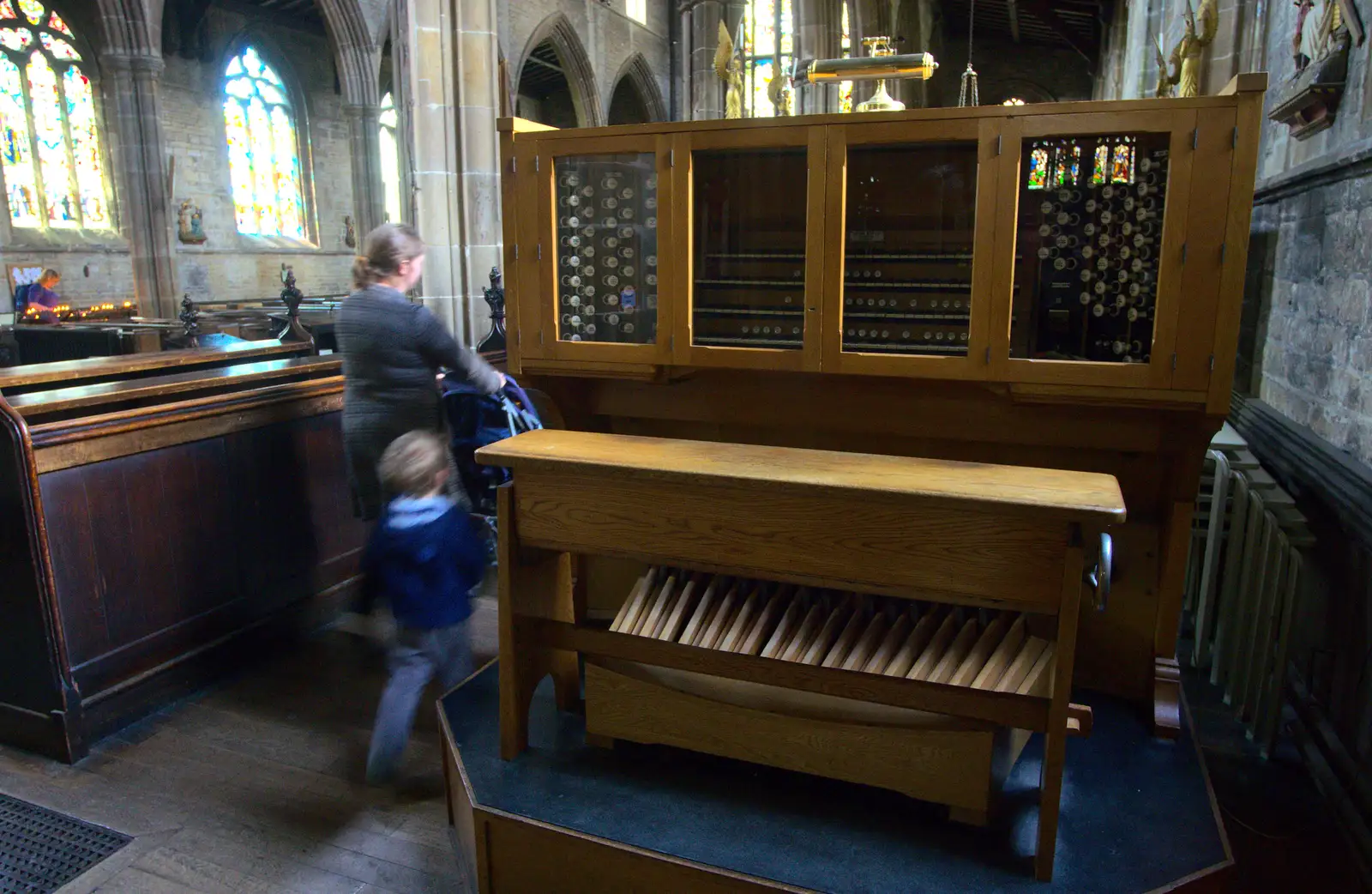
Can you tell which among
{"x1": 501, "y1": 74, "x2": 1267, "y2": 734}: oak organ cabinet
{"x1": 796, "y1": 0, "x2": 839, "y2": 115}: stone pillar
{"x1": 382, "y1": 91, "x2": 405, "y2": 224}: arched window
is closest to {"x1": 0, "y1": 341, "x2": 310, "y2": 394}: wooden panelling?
Answer: {"x1": 501, "y1": 74, "x2": 1267, "y2": 734}: oak organ cabinet

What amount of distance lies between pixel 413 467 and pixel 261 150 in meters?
16.0

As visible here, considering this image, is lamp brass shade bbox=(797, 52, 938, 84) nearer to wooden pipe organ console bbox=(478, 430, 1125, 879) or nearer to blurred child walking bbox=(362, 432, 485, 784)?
wooden pipe organ console bbox=(478, 430, 1125, 879)

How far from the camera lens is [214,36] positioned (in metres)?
14.8

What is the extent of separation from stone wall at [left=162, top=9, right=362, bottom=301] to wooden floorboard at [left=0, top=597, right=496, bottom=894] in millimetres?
12260

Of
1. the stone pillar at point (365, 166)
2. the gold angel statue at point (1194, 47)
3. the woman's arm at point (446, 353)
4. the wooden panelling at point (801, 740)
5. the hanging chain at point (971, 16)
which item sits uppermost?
the hanging chain at point (971, 16)

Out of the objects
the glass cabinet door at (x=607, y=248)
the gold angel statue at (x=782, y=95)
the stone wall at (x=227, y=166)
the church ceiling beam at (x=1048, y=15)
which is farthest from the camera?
the stone wall at (x=227, y=166)

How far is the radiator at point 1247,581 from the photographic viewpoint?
271 centimetres

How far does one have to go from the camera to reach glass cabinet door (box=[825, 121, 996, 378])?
7.37 ft

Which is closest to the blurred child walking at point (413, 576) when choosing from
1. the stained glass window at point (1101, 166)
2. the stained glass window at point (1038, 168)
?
the stained glass window at point (1038, 168)

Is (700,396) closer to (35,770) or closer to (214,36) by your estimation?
(35,770)

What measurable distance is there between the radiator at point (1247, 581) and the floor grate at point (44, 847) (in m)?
3.33

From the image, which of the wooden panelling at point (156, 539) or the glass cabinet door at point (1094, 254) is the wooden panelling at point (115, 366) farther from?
the glass cabinet door at point (1094, 254)

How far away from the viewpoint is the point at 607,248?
2605mm

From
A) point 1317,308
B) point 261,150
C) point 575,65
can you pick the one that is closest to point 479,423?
point 1317,308
